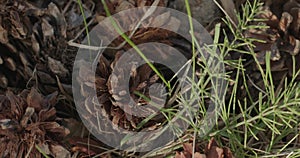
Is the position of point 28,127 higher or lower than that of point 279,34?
lower

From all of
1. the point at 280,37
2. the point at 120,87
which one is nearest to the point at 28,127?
the point at 120,87

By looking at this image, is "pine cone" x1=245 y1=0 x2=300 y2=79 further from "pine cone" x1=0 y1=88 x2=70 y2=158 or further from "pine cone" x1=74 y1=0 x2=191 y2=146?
"pine cone" x1=0 y1=88 x2=70 y2=158

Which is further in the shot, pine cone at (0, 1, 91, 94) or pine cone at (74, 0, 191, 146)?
pine cone at (0, 1, 91, 94)

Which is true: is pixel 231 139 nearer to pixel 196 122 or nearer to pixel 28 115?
pixel 196 122

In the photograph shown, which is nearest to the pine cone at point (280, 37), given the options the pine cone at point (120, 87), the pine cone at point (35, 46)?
the pine cone at point (120, 87)

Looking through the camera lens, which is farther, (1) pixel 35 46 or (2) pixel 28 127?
(1) pixel 35 46

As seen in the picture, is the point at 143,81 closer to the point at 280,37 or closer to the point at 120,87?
the point at 120,87

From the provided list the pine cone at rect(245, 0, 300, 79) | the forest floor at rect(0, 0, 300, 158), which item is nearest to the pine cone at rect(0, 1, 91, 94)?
the forest floor at rect(0, 0, 300, 158)

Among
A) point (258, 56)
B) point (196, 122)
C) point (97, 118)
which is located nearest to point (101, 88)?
point (97, 118)
